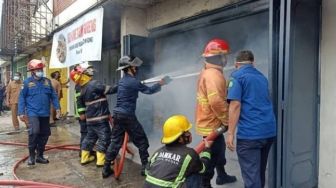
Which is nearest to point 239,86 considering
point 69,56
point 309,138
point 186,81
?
point 309,138

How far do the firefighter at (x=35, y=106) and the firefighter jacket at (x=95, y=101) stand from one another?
739mm

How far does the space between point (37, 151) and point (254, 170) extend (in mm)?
4124

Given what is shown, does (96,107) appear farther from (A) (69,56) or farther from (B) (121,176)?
(A) (69,56)

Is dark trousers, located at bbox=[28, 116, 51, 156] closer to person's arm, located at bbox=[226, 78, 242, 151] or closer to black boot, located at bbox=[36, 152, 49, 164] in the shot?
black boot, located at bbox=[36, 152, 49, 164]

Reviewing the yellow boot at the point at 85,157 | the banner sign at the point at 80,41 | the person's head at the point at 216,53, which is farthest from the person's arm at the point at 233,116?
the banner sign at the point at 80,41

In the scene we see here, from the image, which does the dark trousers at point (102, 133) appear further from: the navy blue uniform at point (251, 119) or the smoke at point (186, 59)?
the navy blue uniform at point (251, 119)

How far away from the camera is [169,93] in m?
7.27

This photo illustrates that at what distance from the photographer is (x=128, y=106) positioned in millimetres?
4906

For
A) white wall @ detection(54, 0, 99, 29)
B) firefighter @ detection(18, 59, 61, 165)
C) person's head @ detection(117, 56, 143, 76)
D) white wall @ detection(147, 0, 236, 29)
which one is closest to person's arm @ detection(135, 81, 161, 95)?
person's head @ detection(117, 56, 143, 76)

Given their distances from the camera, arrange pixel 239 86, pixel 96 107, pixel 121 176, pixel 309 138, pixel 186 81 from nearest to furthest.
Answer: pixel 239 86
pixel 309 138
pixel 121 176
pixel 96 107
pixel 186 81

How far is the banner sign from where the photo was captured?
7.17 meters

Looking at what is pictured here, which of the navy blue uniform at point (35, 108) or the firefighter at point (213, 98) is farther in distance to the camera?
the navy blue uniform at point (35, 108)

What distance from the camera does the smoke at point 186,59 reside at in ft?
16.9

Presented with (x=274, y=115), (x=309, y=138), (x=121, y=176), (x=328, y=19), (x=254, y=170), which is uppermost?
(x=328, y=19)
